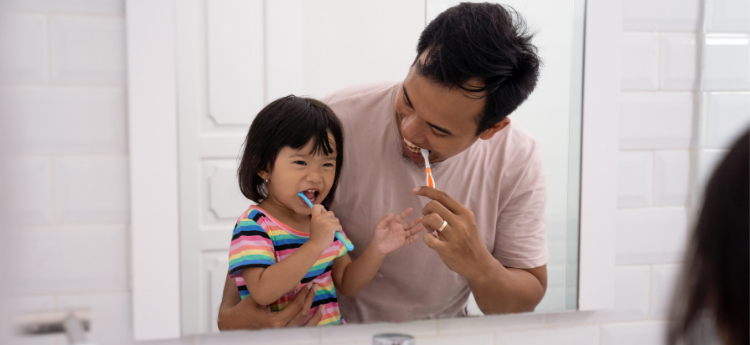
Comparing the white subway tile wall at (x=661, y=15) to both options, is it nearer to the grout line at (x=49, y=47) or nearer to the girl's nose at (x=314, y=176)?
the girl's nose at (x=314, y=176)

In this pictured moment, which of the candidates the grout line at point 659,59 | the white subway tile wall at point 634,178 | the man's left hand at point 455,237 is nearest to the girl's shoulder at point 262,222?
the man's left hand at point 455,237

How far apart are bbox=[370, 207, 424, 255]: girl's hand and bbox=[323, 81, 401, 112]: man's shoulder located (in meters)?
0.18

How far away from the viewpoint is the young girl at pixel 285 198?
763 mm

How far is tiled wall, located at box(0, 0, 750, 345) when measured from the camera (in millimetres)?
736

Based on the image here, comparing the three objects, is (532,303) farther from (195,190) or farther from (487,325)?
(195,190)

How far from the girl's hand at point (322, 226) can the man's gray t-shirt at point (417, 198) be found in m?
0.02

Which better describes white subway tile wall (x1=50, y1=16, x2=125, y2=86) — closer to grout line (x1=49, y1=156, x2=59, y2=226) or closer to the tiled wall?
the tiled wall

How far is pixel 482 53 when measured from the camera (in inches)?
31.0

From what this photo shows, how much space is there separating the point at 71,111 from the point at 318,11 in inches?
15.0

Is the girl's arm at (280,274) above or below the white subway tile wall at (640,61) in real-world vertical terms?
below

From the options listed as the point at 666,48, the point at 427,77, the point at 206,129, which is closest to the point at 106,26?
the point at 206,129

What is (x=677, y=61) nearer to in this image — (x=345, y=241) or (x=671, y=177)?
(x=671, y=177)

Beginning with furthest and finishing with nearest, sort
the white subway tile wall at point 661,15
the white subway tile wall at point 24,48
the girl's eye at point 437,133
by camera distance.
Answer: the white subway tile wall at point 661,15, the girl's eye at point 437,133, the white subway tile wall at point 24,48

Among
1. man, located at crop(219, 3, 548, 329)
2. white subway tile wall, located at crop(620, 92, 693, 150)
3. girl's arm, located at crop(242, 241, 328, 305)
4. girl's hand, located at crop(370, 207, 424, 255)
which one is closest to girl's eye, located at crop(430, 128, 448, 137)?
man, located at crop(219, 3, 548, 329)
